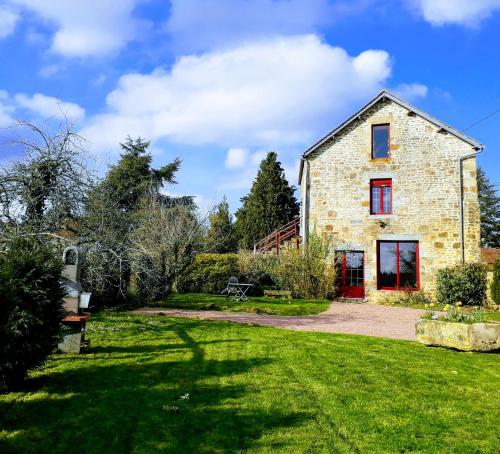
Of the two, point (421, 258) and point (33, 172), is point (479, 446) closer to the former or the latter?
point (33, 172)

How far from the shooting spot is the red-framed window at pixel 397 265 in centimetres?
1844

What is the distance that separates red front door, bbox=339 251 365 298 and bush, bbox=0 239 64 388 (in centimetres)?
1472

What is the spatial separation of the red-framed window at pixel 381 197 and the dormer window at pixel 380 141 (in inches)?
46.3

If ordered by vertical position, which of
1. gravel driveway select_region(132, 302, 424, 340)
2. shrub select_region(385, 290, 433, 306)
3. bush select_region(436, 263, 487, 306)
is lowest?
gravel driveway select_region(132, 302, 424, 340)

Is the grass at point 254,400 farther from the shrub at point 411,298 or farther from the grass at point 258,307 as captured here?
the shrub at point 411,298

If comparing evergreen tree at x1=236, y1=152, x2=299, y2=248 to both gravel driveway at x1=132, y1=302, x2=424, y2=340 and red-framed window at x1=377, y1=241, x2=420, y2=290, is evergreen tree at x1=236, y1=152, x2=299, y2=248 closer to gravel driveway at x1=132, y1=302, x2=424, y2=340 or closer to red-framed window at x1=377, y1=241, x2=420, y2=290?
red-framed window at x1=377, y1=241, x2=420, y2=290

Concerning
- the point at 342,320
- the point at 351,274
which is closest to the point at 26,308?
the point at 342,320

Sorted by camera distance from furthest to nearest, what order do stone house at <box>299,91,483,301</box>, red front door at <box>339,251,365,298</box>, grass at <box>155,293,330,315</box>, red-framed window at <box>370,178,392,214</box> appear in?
red-framed window at <box>370,178,392,214</box> → red front door at <box>339,251,365,298</box> → stone house at <box>299,91,483,301</box> → grass at <box>155,293,330,315</box>

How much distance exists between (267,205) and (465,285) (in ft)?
61.6

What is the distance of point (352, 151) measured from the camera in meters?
19.5

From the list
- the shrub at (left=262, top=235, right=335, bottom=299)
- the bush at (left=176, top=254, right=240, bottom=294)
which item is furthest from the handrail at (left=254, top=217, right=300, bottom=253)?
the shrub at (left=262, top=235, right=335, bottom=299)

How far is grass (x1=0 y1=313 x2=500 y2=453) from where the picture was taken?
3879 mm

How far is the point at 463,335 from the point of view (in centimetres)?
795

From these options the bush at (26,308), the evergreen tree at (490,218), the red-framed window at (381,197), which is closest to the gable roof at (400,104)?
the red-framed window at (381,197)
